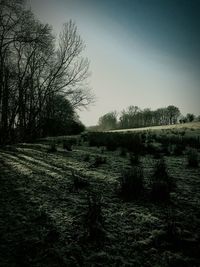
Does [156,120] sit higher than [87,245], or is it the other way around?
[156,120]

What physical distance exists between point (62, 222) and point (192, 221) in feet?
5.51

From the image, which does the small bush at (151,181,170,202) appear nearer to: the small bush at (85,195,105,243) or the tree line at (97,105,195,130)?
the small bush at (85,195,105,243)

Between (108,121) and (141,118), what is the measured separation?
1578cm

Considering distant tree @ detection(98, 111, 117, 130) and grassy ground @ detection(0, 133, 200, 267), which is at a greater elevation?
distant tree @ detection(98, 111, 117, 130)

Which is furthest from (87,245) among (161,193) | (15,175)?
(15,175)

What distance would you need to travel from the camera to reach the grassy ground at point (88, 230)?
2.18 meters

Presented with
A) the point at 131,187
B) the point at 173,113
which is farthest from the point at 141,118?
the point at 131,187

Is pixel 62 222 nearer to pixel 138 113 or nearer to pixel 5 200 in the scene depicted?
pixel 5 200

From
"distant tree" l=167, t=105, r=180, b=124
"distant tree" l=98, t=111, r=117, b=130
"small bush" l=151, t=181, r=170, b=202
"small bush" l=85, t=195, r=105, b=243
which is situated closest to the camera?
"small bush" l=85, t=195, r=105, b=243

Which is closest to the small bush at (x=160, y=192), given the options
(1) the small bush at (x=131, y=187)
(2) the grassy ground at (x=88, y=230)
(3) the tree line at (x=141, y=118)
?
(2) the grassy ground at (x=88, y=230)

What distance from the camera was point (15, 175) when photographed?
506cm

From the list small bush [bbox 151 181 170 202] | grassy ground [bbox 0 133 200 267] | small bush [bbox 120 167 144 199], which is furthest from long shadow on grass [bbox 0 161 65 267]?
small bush [bbox 151 181 170 202]

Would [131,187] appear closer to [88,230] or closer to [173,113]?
[88,230]

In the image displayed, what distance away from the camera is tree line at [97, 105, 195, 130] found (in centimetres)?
9044
